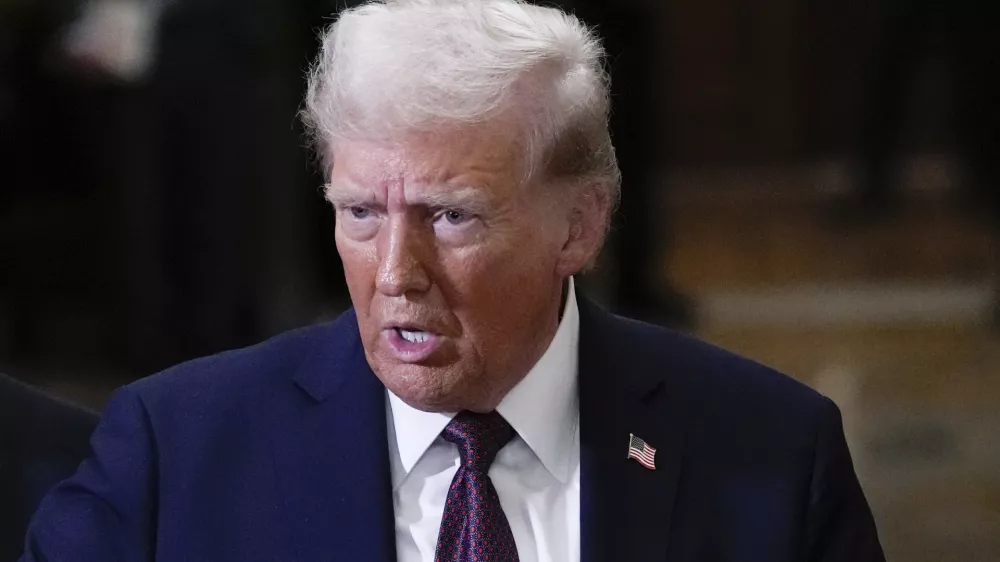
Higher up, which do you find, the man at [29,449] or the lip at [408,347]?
the lip at [408,347]

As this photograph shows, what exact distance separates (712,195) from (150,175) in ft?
2.96

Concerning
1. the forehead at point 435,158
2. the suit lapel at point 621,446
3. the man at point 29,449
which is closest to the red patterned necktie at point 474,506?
the suit lapel at point 621,446

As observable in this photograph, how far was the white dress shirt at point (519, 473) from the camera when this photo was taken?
156cm

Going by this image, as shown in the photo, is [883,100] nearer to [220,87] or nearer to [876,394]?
[876,394]

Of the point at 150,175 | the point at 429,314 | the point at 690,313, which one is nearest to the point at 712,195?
the point at 690,313

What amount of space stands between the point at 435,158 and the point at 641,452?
1.71ft

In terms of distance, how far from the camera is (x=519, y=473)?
1.61 m

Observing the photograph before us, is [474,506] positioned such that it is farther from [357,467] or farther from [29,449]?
[29,449]

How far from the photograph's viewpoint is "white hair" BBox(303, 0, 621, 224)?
1377 millimetres

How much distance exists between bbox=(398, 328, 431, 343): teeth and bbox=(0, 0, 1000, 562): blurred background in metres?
0.48

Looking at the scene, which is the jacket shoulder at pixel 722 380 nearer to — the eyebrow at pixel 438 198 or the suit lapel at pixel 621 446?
the suit lapel at pixel 621 446

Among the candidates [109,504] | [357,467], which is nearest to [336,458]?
[357,467]

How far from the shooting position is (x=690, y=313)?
203cm

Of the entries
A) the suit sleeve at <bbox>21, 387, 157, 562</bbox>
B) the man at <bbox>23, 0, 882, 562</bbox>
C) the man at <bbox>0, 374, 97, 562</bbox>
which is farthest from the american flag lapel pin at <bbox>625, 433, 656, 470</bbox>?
the man at <bbox>0, 374, 97, 562</bbox>
